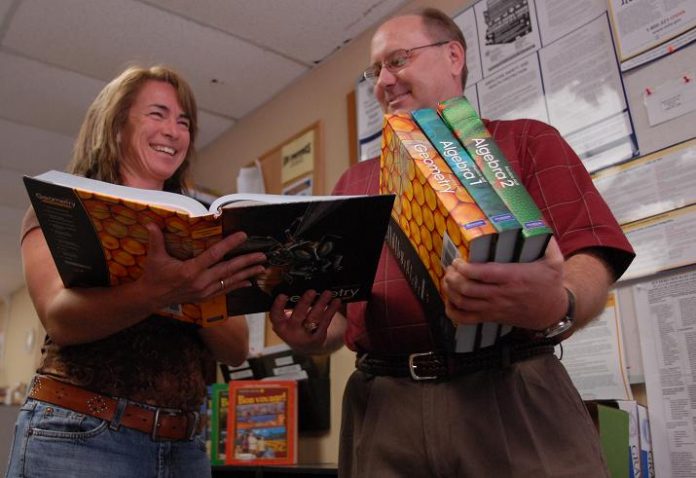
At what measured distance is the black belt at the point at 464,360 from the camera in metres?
0.87

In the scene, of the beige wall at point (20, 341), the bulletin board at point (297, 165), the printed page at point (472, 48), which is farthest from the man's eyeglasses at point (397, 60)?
the beige wall at point (20, 341)

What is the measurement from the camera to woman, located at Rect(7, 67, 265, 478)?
885 millimetres

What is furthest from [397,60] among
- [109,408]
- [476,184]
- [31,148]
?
[31,148]

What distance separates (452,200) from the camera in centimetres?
67

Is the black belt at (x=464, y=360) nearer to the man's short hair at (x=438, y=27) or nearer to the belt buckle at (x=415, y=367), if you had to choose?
the belt buckle at (x=415, y=367)

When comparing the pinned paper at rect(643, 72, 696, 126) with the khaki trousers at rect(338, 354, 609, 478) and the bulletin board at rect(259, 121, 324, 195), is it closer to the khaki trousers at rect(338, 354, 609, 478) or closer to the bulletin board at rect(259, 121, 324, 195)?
the khaki trousers at rect(338, 354, 609, 478)

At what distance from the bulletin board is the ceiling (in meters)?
0.29

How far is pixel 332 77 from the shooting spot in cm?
258

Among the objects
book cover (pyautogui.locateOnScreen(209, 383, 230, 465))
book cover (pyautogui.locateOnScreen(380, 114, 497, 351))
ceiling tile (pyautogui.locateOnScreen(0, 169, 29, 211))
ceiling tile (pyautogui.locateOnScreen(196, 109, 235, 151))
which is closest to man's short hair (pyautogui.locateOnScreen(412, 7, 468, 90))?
book cover (pyautogui.locateOnScreen(380, 114, 497, 351))

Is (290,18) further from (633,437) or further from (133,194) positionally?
(633,437)

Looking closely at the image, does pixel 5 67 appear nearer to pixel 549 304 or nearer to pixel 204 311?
pixel 204 311

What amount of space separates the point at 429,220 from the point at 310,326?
371 millimetres

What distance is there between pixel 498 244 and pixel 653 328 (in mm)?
931

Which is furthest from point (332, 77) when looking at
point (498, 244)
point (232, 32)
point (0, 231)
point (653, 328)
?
point (0, 231)
